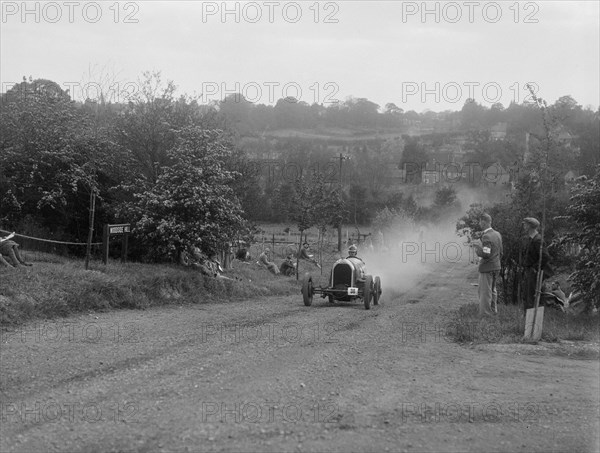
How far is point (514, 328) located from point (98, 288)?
330 inches

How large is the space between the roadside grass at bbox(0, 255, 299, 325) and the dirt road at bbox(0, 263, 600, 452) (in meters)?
1.04

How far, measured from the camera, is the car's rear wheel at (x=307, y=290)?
1639cm

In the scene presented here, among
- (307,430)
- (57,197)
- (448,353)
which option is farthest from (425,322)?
(57,197)

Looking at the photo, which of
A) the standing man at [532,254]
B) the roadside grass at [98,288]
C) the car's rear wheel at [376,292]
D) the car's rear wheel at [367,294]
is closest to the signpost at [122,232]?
the roadside grass at [98,288]

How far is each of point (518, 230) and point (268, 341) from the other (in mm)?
8256

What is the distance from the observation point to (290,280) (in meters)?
25.8

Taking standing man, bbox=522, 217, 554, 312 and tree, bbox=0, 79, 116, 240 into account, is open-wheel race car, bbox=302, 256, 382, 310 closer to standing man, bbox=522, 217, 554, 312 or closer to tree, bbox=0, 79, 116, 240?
standing man, bbox=522, 217, 554, 312

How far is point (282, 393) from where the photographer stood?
22.2 ft

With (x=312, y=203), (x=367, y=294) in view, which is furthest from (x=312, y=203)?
(x=367, y=294)

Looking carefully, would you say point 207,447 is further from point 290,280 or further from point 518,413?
point 290,280

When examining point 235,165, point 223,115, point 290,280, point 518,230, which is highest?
point 223,115

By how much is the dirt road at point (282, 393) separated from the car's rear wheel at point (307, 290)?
17.7 feet

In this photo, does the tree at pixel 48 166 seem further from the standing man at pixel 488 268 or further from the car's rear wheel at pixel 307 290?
the standing man at pixel 488 268

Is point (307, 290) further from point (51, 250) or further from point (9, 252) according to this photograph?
point (51, 250)
